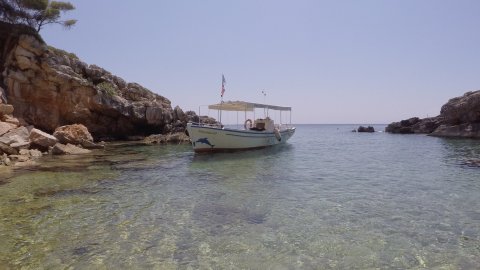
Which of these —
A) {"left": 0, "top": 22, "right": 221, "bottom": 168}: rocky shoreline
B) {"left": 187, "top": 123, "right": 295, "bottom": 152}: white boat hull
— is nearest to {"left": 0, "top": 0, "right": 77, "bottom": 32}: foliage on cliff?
{"left": 0, "top": 22, "right": 221, "bottom": 168}: rocky shoreline

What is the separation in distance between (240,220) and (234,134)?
17028 mm

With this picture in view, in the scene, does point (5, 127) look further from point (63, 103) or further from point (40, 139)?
point (63, 103)

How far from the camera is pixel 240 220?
8625 millimetres

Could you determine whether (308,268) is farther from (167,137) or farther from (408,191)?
(167,137)

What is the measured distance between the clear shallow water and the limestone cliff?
2071cm

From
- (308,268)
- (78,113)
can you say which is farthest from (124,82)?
(308,268)

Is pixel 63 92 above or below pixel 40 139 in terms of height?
above

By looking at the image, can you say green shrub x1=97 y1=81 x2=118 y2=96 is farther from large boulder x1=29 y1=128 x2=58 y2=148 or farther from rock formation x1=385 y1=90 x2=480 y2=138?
rock formation x1=385 y1=90 x2=480 y2=138

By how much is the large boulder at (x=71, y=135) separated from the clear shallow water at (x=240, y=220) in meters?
11.7

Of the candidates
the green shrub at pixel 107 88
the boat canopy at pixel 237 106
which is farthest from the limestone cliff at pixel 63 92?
the boat canopy at pixel 237 106

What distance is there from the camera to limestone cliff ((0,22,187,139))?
31375 millimetres

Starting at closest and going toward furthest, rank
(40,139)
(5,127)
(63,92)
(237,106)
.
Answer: (5,127), (40,139), (237,106), (63,92)

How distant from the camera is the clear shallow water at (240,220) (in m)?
6.25

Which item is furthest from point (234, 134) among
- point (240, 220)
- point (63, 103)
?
point (63, 103)
